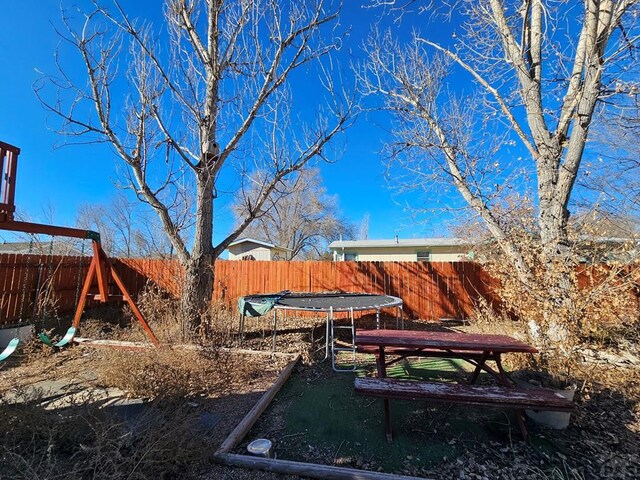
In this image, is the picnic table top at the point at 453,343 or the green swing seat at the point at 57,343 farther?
the green swing seat at the point at 57,343

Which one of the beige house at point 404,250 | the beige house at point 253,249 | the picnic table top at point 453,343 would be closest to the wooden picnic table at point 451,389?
the picnic table top at point 453,343

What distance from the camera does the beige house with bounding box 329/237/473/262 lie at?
1588cm

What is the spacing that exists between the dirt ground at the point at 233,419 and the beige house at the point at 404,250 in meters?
12.1

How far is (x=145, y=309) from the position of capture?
18.7ft

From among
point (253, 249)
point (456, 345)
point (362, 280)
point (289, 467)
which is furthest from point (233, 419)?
point (253, 249)

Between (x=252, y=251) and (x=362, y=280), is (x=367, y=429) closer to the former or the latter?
(x=362, y=280)

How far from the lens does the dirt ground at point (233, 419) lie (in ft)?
6.54

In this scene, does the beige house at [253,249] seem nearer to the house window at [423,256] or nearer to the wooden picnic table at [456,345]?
the house window at [423,256]

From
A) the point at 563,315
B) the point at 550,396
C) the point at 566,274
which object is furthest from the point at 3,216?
the point at 566,274

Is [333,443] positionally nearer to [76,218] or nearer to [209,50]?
[209,50]

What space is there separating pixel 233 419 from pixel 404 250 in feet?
48.9

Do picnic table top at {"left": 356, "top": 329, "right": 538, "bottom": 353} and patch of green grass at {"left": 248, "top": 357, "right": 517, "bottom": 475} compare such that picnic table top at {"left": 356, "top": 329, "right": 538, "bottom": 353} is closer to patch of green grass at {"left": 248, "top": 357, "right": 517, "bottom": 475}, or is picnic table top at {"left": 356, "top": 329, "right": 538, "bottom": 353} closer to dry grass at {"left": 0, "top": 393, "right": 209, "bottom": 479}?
patch of green grass at {"left": 248, "top": 357, "right": 517, "bottom": 475}

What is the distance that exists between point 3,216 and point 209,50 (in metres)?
3.73

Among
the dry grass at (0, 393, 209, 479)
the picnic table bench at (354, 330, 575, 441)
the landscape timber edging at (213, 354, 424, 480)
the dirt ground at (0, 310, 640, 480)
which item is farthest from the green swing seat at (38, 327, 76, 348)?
the picnic table bench at (354, 330, 575, 441)
